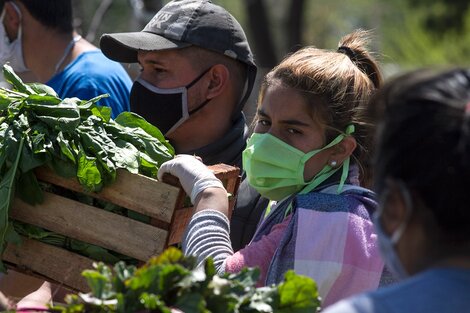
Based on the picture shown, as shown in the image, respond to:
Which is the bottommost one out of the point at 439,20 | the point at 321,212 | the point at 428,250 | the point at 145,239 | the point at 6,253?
the point at 439,20

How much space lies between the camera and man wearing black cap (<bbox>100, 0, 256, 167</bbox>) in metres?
3.99

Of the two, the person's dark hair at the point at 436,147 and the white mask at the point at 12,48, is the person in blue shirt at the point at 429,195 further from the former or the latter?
the white mask at the point at 12,48

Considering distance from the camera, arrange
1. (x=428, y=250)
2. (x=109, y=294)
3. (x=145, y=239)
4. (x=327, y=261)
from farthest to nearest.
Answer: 1. (x=145, y=239)
2. (x=327, y=261)
3. (x=109, y=294)
4. (x=428, y=250)

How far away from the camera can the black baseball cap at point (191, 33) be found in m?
4.00

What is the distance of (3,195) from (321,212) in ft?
3.51

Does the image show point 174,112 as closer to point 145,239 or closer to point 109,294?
point 145,239

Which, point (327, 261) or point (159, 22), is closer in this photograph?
point (327, 261)

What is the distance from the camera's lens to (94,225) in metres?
3.19

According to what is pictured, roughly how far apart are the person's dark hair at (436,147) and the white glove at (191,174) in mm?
1320

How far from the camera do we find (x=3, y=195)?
3.17 m

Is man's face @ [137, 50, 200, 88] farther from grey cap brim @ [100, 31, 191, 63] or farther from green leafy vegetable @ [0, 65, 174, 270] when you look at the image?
green leafy vegetable @ [0, 65, 174, 270]

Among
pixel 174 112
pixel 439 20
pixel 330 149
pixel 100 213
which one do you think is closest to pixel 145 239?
pixel 100 213

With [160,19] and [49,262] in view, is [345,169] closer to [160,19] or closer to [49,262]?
[49,262]

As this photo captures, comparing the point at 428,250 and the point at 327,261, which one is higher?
the point at 428,250
